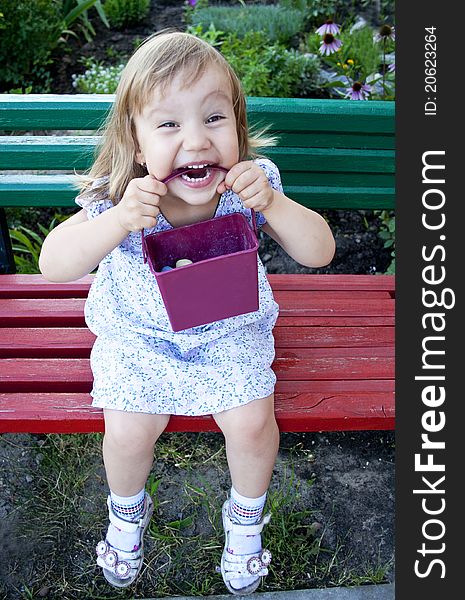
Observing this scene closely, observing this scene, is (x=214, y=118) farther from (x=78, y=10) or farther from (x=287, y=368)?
(x=78, y=10)

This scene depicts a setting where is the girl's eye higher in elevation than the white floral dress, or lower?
higher

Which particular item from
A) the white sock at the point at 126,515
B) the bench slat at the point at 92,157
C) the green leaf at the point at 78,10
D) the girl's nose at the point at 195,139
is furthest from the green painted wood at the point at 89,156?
the green leaf at the point at 78,10

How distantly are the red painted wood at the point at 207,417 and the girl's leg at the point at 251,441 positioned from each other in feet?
0.19

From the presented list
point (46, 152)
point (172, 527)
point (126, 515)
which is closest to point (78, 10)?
point (46, 152)

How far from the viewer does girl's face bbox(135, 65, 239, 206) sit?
1.93m

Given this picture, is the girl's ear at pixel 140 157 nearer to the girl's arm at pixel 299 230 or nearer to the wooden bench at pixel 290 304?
the girl's arm at pixel 299 230

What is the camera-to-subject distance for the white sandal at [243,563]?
224 centimetres

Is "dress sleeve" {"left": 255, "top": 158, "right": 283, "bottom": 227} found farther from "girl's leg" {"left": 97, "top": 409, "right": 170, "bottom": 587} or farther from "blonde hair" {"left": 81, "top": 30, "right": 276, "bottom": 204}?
"girl's leg" {"left": 97, "top": 409, "right": 170, "bottom": 587}

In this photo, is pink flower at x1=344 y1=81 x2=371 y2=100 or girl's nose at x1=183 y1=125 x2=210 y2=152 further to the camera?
pink flower at x1=344 y1=81 x2=371 y2=100

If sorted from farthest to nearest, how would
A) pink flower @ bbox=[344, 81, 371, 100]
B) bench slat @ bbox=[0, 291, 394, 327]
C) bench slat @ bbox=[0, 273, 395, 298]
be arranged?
1. pink flower @ bbox=[344, 81, 371, 100]
2. bench slat @ bbox=[0, 273, 395, 298]
3. bench slat @ bbox=[0, 291, 394, 327]

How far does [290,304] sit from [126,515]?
0.82 metres

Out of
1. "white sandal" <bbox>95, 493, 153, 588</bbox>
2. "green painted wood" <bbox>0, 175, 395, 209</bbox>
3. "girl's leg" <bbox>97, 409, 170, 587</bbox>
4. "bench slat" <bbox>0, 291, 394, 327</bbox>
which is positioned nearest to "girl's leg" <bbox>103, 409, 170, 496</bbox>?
"girl's leg" <bbox>97, 409, 170, 587</bbox>

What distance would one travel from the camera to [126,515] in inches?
86.4

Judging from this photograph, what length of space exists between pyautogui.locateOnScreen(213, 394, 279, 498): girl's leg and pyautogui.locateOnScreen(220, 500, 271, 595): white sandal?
0.47 feet
